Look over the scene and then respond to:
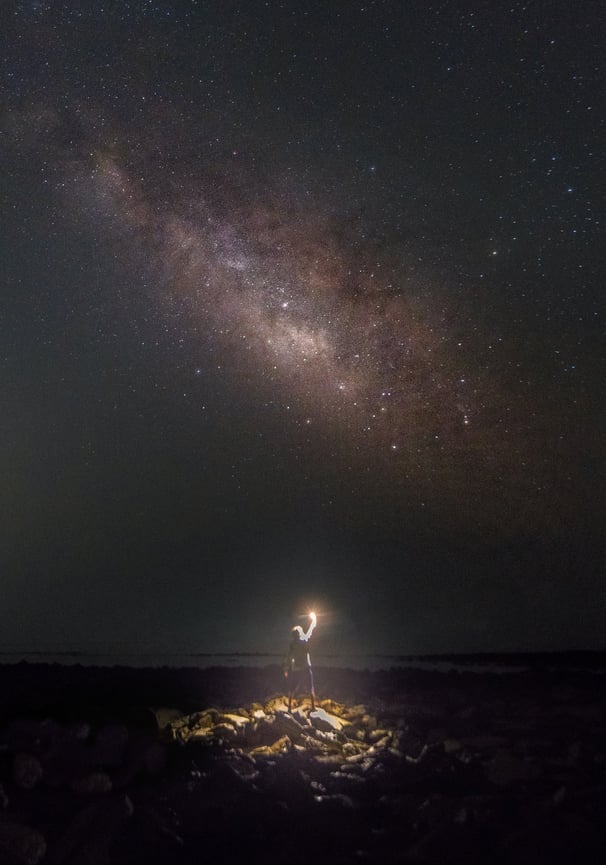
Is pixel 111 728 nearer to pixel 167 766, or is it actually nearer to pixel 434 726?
pixel 167 766

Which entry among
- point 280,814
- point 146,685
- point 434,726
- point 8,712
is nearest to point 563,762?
point 434,726

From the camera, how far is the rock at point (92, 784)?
328 inches

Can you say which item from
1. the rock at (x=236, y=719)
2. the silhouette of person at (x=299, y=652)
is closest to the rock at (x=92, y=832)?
the rock at (x=236, y=719)

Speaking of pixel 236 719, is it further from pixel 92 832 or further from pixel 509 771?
pixel 509 771

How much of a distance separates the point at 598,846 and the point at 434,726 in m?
6.33

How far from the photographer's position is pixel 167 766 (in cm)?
942

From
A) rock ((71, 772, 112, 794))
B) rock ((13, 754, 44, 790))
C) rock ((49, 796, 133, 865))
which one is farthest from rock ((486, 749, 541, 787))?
rock ((13, 754, 44, 790))

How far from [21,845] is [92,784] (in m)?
1.74

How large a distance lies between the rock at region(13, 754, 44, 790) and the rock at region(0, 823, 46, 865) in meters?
1.45

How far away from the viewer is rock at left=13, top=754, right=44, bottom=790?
27.5ft

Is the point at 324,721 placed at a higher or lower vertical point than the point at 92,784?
higher

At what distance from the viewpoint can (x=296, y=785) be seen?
9.02 meters

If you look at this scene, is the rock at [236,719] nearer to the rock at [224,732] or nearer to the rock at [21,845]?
the rock at [224,732]

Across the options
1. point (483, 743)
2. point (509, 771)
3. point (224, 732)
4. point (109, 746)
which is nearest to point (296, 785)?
point (224, 732)
